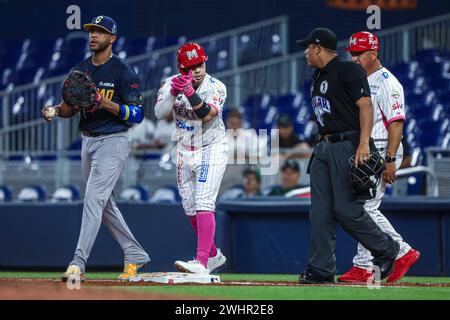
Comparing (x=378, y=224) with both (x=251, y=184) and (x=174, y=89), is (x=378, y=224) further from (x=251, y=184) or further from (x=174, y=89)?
(x=251, y=184)

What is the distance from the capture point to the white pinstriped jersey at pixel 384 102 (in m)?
7.83

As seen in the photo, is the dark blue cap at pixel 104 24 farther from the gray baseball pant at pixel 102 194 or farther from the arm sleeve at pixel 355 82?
the arm sleeve at pixel 355 82

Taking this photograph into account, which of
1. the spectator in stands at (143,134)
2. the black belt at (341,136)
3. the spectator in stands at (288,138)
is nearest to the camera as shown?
the black belt at (341,136)

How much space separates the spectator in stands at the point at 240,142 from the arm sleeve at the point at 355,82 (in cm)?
478

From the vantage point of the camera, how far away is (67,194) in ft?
40.1

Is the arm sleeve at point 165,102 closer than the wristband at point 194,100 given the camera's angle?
No

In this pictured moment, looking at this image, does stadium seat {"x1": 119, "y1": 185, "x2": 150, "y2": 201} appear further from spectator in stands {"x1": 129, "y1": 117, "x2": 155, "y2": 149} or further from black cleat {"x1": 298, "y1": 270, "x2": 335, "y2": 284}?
black cleat {"x1": 298, "y1": 270, "x2": 335, "y2": 284}

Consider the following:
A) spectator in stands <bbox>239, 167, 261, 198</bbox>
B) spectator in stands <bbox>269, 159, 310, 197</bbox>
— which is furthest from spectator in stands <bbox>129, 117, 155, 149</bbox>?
spectator in stands <bbox>269, 159, 310, 197</bbox>

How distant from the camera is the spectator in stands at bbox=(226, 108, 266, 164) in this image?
12.2 metres

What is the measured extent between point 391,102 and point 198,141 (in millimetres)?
1438

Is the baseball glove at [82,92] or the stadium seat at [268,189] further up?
the baseball glove at [82,92]

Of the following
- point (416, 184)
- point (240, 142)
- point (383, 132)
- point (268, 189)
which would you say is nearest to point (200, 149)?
point (383, 132)

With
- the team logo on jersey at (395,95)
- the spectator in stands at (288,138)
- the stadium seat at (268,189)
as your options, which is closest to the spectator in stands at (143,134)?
the spectator in stands at (288,138)
